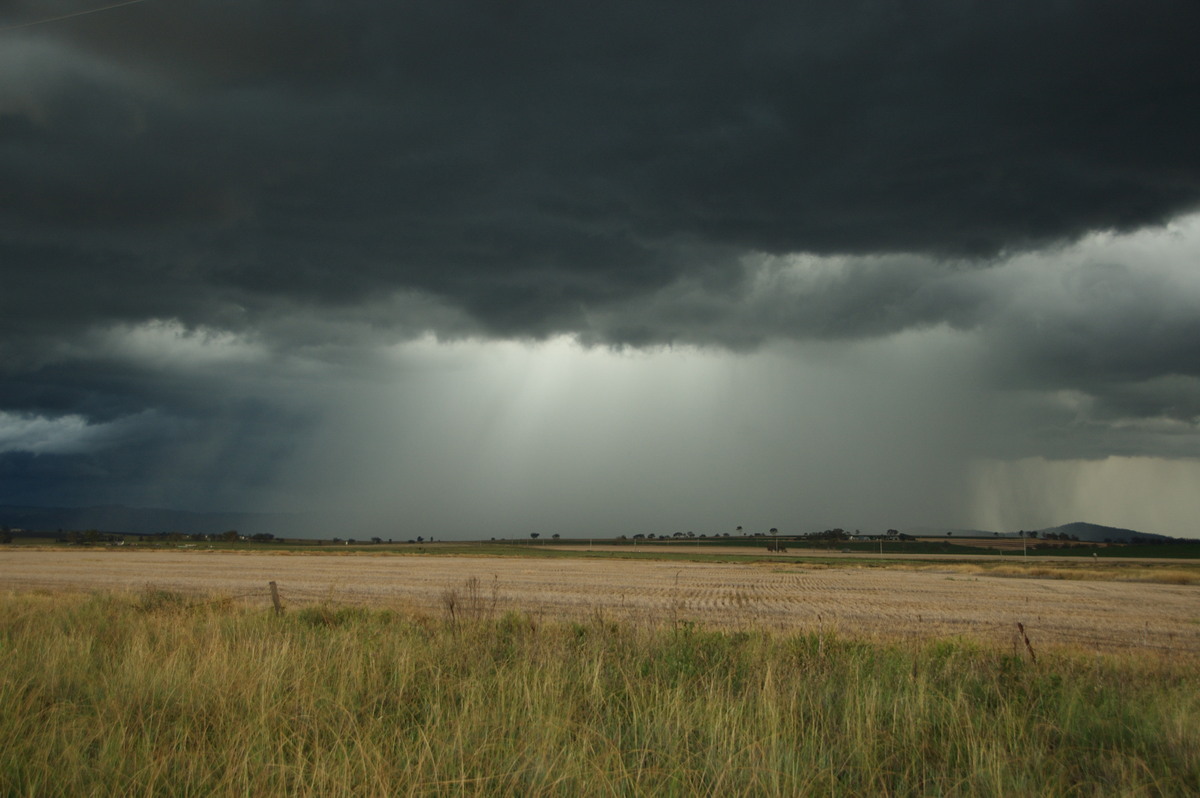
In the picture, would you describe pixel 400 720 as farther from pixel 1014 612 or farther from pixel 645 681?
pixel 1014 612

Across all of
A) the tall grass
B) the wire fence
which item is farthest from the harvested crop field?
the tall grass

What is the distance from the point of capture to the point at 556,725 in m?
6.54

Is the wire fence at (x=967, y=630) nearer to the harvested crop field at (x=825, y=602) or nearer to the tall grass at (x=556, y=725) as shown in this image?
the harvested crop field at (x=825, y=602)

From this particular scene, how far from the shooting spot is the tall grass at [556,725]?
5.54m

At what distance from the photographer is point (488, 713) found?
7.14 meters

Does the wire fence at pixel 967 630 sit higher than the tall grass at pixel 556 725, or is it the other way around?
the tall grass at pixel 556 725

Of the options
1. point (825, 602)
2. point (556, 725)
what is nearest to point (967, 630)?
point (825, 602)

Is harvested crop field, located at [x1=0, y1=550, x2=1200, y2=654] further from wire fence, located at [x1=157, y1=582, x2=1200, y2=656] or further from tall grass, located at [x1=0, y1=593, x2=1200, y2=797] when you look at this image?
tall grass, located at [x1=0, y1=593, x2=1200, y2=797]

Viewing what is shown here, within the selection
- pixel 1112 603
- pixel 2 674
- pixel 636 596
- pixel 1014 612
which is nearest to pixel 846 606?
pixel 1014 612

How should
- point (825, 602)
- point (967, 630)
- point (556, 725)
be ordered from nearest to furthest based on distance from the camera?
point (556, 725) < point (967, 630) < point (825, 602)

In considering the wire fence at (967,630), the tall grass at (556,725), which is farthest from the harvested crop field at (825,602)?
the tall grass at (556,725)

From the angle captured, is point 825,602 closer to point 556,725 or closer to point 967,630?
point 967,630

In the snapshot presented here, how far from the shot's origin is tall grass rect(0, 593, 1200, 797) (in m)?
5.54

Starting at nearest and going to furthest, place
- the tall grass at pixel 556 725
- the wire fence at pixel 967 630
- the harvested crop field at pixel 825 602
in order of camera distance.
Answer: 1. the tall grass at pixel 556 725
2. the wire fence at pixel 967 630
3. the harvested crop field at pixel 825 602
